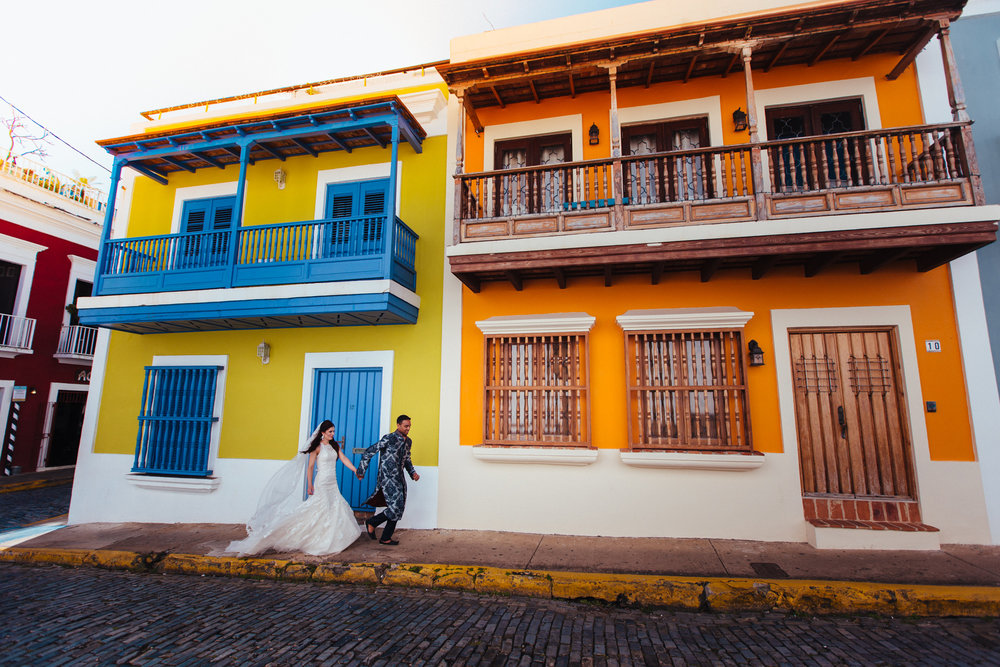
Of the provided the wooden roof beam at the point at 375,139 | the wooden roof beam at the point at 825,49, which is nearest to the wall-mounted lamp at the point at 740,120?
the wooden roof beam at the point at 825,49

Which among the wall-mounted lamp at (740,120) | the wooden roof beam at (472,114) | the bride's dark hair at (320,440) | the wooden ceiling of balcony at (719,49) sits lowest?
the bride's dark hair at (320,440)

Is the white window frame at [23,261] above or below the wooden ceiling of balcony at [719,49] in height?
below

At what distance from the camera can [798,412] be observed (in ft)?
20.3

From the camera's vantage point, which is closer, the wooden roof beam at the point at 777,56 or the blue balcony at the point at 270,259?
the wooden roof beam at the point at 777,56

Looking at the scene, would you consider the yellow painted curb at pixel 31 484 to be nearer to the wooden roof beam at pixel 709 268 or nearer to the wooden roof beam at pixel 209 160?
the wooden roof beam at pixel 209 160

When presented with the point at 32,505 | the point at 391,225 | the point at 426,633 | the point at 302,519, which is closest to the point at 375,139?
the point at 391,225

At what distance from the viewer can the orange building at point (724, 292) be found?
564 cm

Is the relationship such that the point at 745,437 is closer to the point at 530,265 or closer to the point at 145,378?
the point at 530,265

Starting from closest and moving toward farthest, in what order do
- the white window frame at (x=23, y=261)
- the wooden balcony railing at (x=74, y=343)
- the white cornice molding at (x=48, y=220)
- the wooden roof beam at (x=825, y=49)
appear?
1. the wooden roof beam at (x=825, y=49)
2. the white cornice molding at (x=48, y=220)
3. the white window frame at (x=23, y=261)
4. the wooden balcony railing at (x=74, y=343)

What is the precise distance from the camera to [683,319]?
6.37m

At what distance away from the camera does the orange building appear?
5637 millimetres

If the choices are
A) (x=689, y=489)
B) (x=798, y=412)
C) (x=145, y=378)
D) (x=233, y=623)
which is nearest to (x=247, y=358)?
(x=145, y=378)

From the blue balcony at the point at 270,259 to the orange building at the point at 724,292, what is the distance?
3.42ft

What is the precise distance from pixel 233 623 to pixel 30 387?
42.9ft
